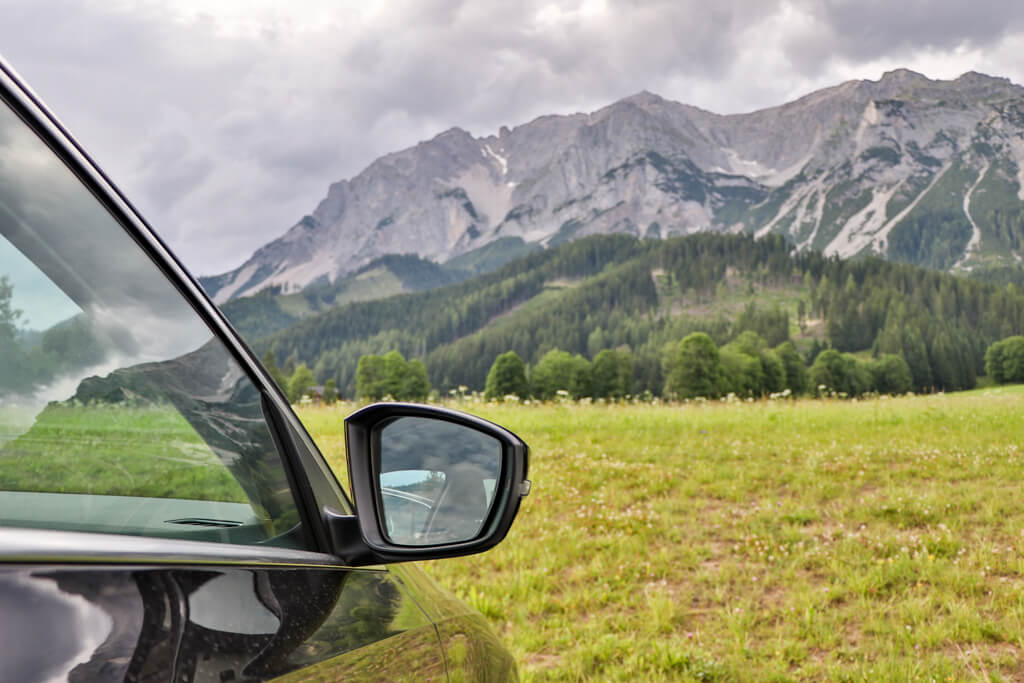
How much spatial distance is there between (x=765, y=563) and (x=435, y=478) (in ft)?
16.0

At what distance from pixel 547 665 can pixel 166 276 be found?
3.70 meters


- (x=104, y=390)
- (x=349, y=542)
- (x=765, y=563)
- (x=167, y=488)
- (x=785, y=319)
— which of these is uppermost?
(x=785, y=319)

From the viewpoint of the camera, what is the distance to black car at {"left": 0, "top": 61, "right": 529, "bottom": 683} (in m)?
0.89

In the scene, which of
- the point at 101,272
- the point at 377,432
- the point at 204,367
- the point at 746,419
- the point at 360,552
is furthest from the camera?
the point at 746,419

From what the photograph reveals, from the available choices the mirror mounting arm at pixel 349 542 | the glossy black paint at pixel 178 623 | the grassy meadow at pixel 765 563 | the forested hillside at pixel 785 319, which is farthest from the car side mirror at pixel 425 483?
the forested hillside at pixel 785 319

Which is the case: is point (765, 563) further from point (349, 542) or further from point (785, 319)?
point (785, 319)

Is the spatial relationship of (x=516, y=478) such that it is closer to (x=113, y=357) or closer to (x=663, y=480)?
(x=113, y=357)

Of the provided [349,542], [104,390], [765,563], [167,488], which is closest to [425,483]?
[349,542]

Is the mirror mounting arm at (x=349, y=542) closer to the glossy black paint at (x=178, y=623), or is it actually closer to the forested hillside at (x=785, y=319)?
the glossy black paint at (x=178, y=623)

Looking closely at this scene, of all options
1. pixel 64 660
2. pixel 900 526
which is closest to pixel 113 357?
pixel 64 660

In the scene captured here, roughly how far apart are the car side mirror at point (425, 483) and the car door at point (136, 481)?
5cm

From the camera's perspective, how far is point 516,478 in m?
1.71

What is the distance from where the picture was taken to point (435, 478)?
1.71 m

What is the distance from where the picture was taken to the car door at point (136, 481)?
0.86 metres
